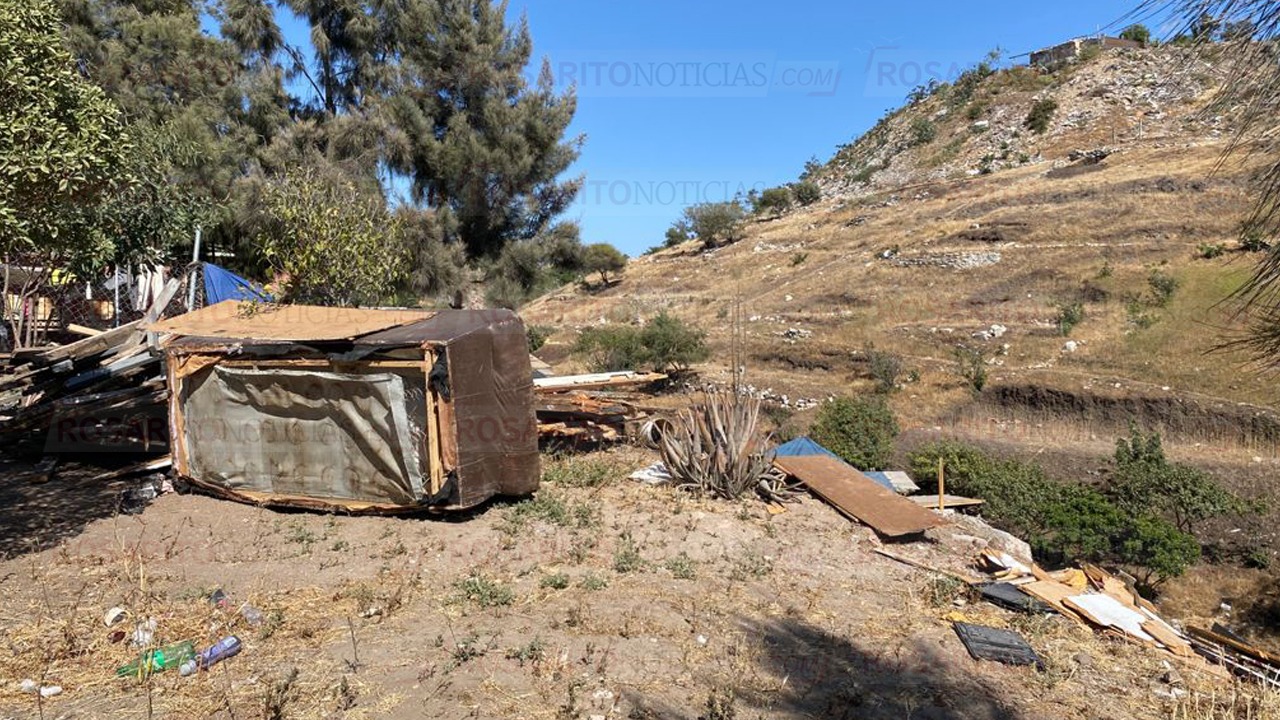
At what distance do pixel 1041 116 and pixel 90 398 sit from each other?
50439 mm

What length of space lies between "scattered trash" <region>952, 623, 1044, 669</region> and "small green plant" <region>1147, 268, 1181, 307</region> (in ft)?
64.3

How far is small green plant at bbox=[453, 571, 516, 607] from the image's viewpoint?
539cm

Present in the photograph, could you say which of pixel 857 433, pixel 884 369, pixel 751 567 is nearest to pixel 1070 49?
pixel 884 369

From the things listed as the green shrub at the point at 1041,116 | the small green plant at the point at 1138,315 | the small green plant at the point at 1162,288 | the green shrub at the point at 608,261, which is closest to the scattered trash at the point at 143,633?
the small green plant at the point at 1138,315

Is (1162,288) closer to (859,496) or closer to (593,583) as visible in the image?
(859,496)

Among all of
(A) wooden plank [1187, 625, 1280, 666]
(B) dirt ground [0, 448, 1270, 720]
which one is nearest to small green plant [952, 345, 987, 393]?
(A) wooden plank [1187, 625, 1280, 666]

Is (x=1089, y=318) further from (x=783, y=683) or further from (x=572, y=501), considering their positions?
(x=783, y=683)

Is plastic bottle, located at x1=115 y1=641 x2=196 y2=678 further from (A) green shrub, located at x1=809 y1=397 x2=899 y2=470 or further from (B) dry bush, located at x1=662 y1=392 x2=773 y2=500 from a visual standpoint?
(A) green shrub, located at x1=809 y1=397 x2=899 y2=470

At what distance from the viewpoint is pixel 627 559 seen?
20.8 ft

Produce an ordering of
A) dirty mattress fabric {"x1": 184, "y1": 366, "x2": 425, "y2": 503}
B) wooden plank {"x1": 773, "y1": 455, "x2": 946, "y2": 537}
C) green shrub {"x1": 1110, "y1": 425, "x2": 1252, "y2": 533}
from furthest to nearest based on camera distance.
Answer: green shrub {"x1": 1110, "y1": 425, "x2": 1252, "y2": 533} < wooden plank {"x1": 773, "y1": 455, "x2": 946, "y2": 537} < dirty mattress fabric {"x1": 184, "y1": 366, "x2": 425, "y2": 503}

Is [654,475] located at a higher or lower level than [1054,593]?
higher

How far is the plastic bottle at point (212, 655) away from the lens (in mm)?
4227

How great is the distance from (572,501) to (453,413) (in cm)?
188

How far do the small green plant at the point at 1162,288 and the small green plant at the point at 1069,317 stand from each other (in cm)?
181
